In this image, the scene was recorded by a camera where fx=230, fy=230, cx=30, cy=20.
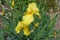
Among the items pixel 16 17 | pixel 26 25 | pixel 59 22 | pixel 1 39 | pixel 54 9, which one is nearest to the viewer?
pixel 26 25

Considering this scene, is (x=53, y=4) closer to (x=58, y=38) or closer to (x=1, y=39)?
(x=58, y=38)

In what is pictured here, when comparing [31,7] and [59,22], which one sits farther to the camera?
[59,22]

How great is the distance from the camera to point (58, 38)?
329cm

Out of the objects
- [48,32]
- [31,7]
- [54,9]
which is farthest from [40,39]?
[54,9]

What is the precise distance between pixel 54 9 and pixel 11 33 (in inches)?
77.3

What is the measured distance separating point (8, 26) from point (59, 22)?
4.94 ft

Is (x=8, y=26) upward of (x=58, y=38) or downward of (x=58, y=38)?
upward

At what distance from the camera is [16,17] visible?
3248mm

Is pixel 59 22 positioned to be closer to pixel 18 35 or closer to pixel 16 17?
pixel 16 17

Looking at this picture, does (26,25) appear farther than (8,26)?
No

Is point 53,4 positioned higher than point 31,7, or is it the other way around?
point 31,7

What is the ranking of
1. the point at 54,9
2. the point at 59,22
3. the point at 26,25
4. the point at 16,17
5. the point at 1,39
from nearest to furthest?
1. the point at 26,25
2. the point at 1,39
3. the point at 16,17
4. the point at 59,22
5. the point at 54,9

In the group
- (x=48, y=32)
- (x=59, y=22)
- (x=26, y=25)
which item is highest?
(x=26, y=25)

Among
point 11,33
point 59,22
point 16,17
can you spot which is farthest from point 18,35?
point 59,22
